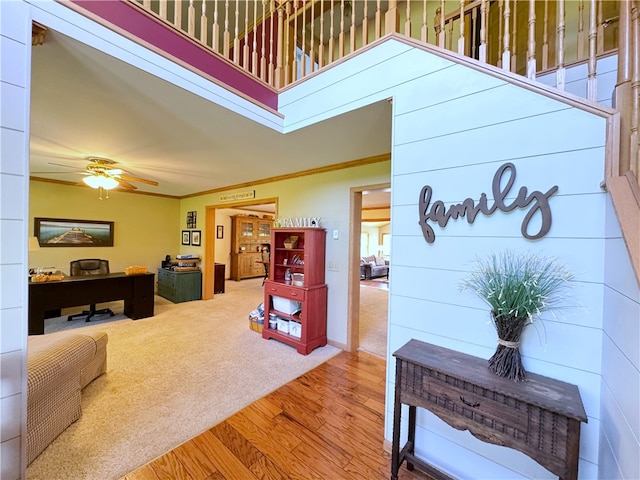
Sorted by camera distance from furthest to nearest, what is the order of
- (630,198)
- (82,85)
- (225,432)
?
(225,432) → (82,85) → (630,198)

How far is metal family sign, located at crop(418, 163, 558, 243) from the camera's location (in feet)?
3.98

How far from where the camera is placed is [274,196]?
4.20 metres

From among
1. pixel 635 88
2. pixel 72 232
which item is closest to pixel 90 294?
pixel 72 232

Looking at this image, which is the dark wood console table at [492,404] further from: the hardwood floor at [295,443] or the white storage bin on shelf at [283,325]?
the white storage bin on shelf at [283,325]

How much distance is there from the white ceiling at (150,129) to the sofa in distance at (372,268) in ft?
18.8

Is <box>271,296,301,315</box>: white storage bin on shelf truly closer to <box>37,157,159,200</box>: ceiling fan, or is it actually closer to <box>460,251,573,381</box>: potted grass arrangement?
<box>37,157,159,200</box>: ceiling fan

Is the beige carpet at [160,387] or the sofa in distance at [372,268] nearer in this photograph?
the beige carpet at [160,387]

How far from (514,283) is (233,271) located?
317 inches

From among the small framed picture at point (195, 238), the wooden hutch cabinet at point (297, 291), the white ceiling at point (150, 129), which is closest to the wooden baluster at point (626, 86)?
Answer: the white ceiling at point (150, 129)

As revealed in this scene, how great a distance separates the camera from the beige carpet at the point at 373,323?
336 centimetres

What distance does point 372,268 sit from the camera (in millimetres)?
8922

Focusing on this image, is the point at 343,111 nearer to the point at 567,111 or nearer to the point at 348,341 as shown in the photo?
the point at 567,111

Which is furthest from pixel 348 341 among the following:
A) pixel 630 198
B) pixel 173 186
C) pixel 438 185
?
pixel 173 186

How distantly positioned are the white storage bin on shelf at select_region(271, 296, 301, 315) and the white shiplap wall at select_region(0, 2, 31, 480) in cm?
241
